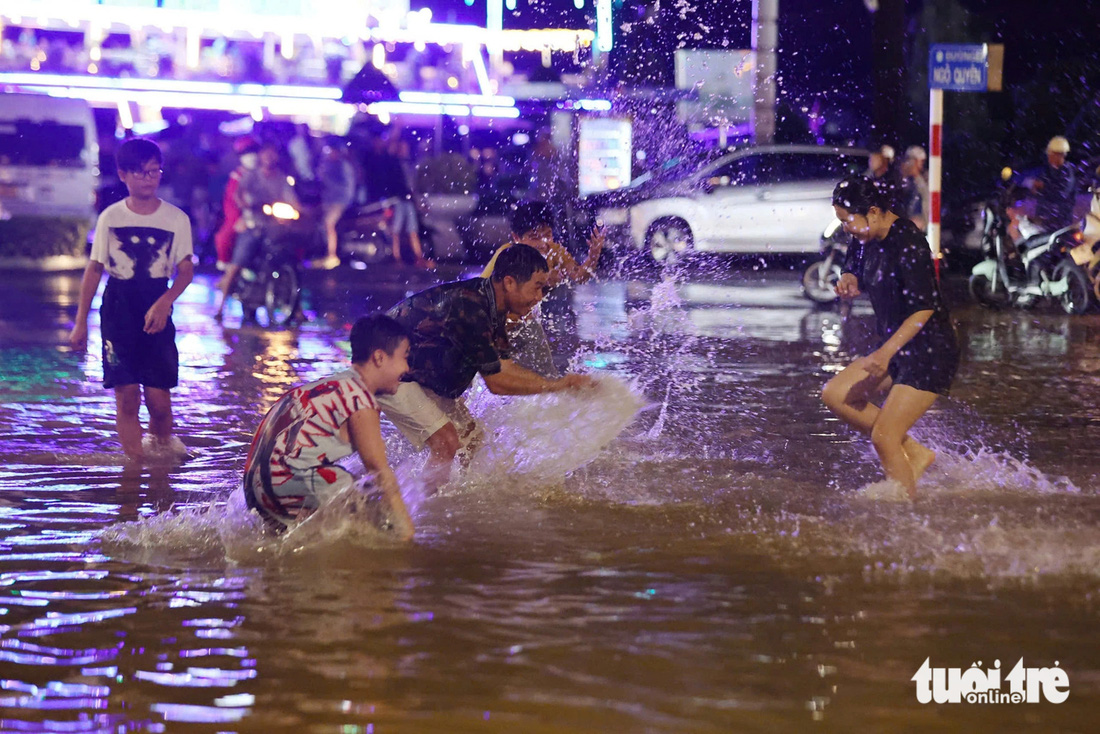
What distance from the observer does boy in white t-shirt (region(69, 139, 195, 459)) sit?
747 centimetres

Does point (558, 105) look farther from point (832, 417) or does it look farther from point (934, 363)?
point (934, 363)

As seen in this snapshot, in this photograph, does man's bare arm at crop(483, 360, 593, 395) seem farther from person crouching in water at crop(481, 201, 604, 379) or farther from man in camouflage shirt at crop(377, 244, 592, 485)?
person crouching in water at crop(481, 201, 604, 379)

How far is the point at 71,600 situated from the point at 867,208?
3.92 m

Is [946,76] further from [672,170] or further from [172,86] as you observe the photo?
[172,86]

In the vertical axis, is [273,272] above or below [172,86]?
below

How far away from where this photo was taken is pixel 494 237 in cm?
2261

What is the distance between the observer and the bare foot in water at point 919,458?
6.76 metres

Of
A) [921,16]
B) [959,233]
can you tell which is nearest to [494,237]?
[959,233]

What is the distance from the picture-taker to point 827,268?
1645cm

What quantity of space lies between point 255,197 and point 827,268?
664 cm

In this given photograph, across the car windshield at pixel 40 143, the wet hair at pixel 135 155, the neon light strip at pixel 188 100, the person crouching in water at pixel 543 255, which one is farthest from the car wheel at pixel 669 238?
the wet hair at pixel 135 155

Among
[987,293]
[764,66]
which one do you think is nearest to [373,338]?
[987,293]

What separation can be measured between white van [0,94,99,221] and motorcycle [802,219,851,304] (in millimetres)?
11417

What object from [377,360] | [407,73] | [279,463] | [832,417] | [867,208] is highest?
[407,73]
